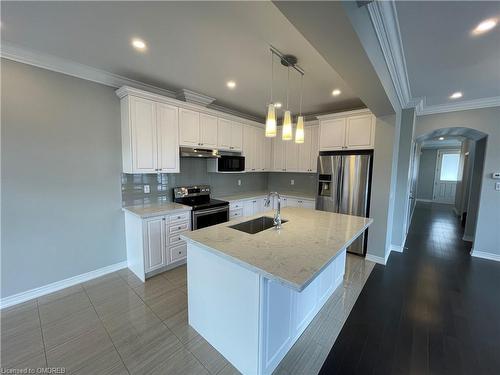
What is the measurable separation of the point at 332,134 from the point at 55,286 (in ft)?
15.3

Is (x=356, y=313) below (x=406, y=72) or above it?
below

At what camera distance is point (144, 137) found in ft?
9.41

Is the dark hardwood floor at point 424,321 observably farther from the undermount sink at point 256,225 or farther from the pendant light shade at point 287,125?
the pendant light shade at point 287,125

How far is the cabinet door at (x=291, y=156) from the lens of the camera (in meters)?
4.71

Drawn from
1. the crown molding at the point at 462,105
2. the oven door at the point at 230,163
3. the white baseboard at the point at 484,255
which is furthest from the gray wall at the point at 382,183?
the oven door at the point at 230,163

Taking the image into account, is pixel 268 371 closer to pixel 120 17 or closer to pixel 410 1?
pixel 410 1

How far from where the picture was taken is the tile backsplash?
308cm

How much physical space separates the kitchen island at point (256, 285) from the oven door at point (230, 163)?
2.01 m

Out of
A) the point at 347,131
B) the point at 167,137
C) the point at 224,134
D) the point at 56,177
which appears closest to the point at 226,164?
the point at 224,134

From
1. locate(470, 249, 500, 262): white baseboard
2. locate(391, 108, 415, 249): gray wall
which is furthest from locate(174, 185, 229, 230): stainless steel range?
locate(470, 249, 500, 262): white baseboard

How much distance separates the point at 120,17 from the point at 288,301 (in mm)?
2663

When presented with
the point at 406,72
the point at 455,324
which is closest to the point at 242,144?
the point at 406,72

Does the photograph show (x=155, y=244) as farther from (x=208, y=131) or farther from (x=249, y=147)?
(x=249, y=147)

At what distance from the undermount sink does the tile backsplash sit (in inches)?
69.6
